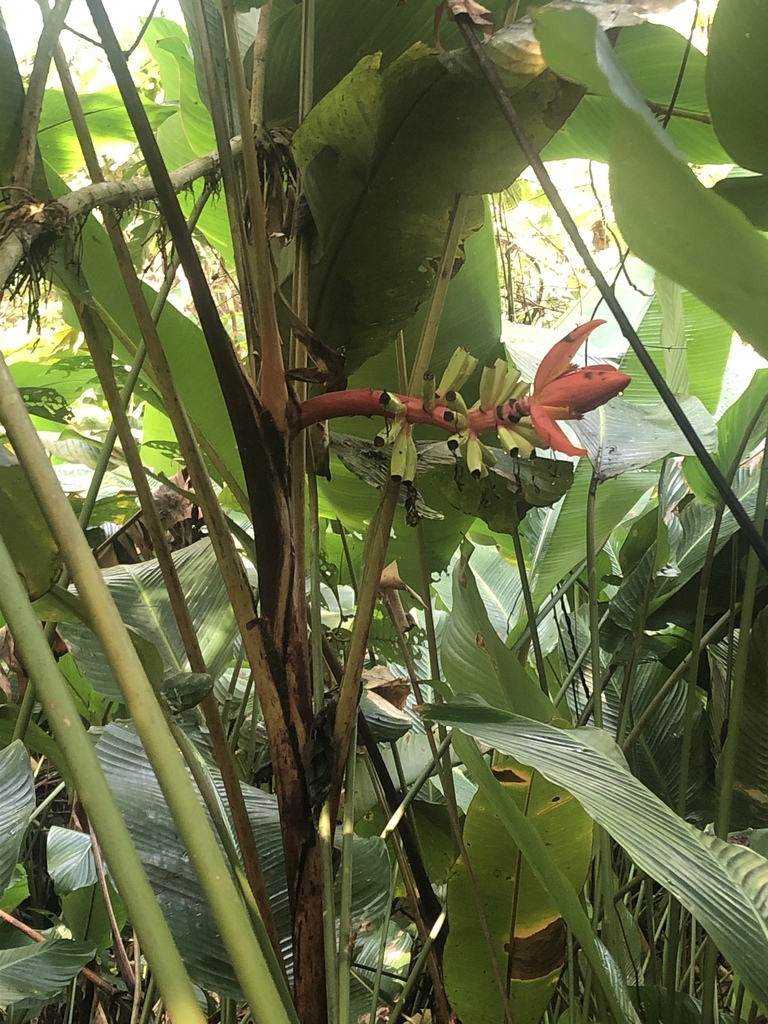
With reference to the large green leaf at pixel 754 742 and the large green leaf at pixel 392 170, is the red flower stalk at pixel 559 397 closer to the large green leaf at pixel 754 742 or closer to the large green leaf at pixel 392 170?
the large green leaf at pixel 392 170

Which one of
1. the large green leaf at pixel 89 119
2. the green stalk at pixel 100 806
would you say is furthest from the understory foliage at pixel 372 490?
the large green leaf at pixel 89 119

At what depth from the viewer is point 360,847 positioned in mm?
514

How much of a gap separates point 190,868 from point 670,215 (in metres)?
0.47

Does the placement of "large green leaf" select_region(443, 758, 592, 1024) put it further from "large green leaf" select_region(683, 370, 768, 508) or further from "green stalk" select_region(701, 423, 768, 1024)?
"large green leaf" select_region(683, 370, 768, 508)


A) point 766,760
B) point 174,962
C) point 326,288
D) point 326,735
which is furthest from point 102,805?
point 766,760

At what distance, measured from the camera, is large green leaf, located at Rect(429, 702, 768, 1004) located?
0.88 feet

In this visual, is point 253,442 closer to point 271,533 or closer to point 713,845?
point 271,533

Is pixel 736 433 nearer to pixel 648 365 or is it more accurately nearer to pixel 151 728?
pixel 648 365

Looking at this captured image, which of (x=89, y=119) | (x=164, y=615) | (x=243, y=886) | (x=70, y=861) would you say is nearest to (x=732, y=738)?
(x=243, y=886)

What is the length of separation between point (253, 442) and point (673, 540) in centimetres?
72

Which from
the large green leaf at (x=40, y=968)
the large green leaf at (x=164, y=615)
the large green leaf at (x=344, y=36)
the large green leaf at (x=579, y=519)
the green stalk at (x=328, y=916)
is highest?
the large green leaf at (x=344, y=36)

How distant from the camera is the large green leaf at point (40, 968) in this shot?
0.54m

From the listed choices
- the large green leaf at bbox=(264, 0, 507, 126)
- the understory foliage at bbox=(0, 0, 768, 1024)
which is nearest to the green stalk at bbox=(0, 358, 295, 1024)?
the understory foliage at bbox=(0, 0, 768, 1024)

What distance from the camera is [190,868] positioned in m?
0.46
